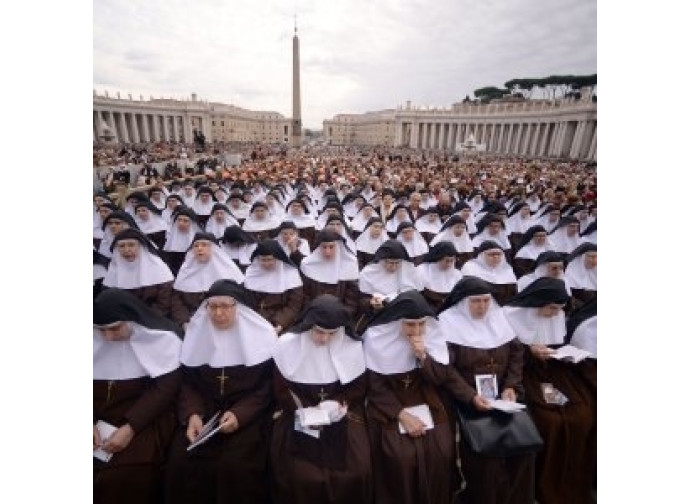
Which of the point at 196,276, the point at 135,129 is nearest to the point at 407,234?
the point at 196,276

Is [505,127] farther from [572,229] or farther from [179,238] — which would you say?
[179,238]

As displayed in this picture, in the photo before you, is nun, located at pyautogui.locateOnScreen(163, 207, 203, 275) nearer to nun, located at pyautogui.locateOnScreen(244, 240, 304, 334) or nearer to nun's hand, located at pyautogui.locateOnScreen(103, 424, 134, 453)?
nun, located at pyautogui.locateOnScreen(244, 240, 304, 334)

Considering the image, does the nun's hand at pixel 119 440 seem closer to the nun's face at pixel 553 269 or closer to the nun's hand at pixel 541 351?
the nun's hand at pixel 541 351

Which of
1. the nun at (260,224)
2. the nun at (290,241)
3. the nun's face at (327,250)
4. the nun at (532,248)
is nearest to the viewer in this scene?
the nun's face at (327,250)

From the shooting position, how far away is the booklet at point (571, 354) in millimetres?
3324

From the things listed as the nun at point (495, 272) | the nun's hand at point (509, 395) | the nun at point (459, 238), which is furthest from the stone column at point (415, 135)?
the nun's hand at point (509, 395)

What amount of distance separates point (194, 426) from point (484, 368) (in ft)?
8.27

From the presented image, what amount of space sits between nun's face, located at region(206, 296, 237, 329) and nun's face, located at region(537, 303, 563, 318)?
295 centimetres

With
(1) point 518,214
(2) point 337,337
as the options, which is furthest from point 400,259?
(1) point 518,214

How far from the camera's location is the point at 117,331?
295 centimetres

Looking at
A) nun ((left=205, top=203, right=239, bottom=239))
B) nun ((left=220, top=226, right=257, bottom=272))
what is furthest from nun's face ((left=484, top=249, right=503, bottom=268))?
nun ((left=205, top=203, right=239, bottom=239))

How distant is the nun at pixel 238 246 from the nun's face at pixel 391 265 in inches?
99.5

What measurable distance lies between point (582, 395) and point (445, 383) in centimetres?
137

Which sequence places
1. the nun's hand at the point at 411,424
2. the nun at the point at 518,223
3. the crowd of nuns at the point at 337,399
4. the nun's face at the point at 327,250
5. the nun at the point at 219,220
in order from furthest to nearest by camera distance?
the nun at the point at 518,223, the nun at the point at 219,220, the nun's face at the point at 327,250, the nun's hand at the point at 411,424, the crowd of nuns at the point at 337,399
